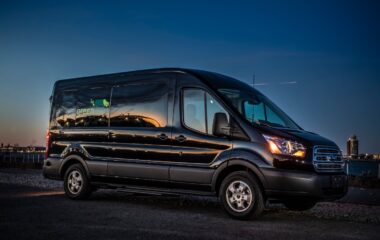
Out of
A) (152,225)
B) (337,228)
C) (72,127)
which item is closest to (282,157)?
(337,228)

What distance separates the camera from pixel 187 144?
800cm

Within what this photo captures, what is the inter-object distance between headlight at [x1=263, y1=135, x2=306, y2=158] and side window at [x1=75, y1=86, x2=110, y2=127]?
3847 millimetres

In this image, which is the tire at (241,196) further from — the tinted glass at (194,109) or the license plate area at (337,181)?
the license plate area at (337,181)

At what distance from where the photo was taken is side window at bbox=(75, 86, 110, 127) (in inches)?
378

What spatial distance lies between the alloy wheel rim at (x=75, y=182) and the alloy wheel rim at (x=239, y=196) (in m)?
3.78

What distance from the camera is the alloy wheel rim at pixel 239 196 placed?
23.7 feet

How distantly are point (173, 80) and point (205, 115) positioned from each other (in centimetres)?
108

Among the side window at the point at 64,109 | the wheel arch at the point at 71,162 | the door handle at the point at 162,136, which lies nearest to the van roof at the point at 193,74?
the side window at the point at 64,109

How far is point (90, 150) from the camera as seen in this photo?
31.6 feet

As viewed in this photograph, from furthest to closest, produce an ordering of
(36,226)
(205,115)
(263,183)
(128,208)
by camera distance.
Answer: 1. (128,208)
2. (205,115)
3. (263,183)
4. (36,226)

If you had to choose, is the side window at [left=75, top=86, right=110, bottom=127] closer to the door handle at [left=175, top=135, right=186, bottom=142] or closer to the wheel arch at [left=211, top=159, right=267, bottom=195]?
the door handle at [left=175, top=135, right=186, bottom=142]

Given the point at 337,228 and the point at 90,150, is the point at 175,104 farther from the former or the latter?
the point at 337,228

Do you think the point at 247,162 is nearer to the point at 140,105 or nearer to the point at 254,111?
the point at 254,111

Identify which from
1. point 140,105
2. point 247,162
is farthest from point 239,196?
point 140,105
